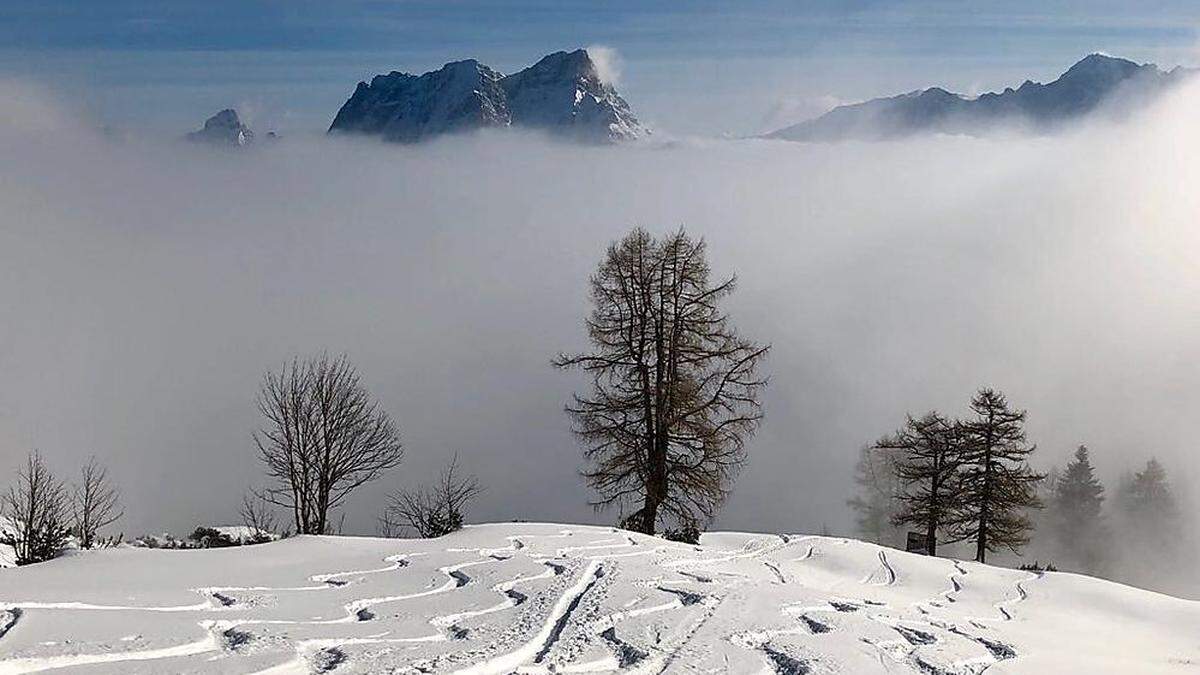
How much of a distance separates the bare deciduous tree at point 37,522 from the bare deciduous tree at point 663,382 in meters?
10.5

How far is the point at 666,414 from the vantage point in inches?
833

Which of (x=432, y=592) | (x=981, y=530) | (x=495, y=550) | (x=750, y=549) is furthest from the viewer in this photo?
(x=981, y=530)

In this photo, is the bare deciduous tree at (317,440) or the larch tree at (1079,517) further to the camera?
the larch tree at (1079,517)

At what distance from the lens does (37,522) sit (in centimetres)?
2231

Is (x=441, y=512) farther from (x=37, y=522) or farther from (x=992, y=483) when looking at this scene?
(x=992, y=483)

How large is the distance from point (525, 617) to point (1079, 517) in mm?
48936

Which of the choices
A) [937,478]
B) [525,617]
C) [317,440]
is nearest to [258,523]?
[317,440]

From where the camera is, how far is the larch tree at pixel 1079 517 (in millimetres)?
48000

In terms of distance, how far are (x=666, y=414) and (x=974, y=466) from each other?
13.4 m

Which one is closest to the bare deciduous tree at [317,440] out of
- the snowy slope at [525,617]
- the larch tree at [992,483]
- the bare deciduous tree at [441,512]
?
the bare deciduous tree at [441,512]

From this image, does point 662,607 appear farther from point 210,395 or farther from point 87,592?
point 210,395

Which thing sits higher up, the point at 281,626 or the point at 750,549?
the point at 281,626

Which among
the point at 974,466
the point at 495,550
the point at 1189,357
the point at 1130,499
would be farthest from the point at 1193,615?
the point at 1189,357

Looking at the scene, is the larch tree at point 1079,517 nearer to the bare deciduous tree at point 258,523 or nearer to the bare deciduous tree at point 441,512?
the bare deciduous tree at point 441,512
